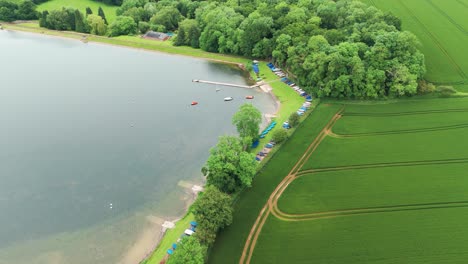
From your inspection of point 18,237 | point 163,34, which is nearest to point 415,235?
point 18,237

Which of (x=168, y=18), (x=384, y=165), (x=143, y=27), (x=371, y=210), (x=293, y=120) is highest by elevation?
(x=168, y=18)

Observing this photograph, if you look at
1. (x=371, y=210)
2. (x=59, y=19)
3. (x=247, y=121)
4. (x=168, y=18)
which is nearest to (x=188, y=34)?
(x=168, y=18)

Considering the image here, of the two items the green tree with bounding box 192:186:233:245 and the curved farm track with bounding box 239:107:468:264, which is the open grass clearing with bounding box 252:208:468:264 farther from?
the green tree with bounding box 192:186:233:245

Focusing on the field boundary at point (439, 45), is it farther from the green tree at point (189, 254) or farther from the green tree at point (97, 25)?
the green tree at point (97, 25)

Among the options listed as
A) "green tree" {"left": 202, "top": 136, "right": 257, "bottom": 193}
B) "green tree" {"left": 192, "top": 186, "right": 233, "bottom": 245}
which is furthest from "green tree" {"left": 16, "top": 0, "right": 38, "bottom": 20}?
"green tree" {"left": 192, "top": 186, "right": 233, "bottom": 245}

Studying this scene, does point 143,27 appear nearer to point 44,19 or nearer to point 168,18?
point 168,18
